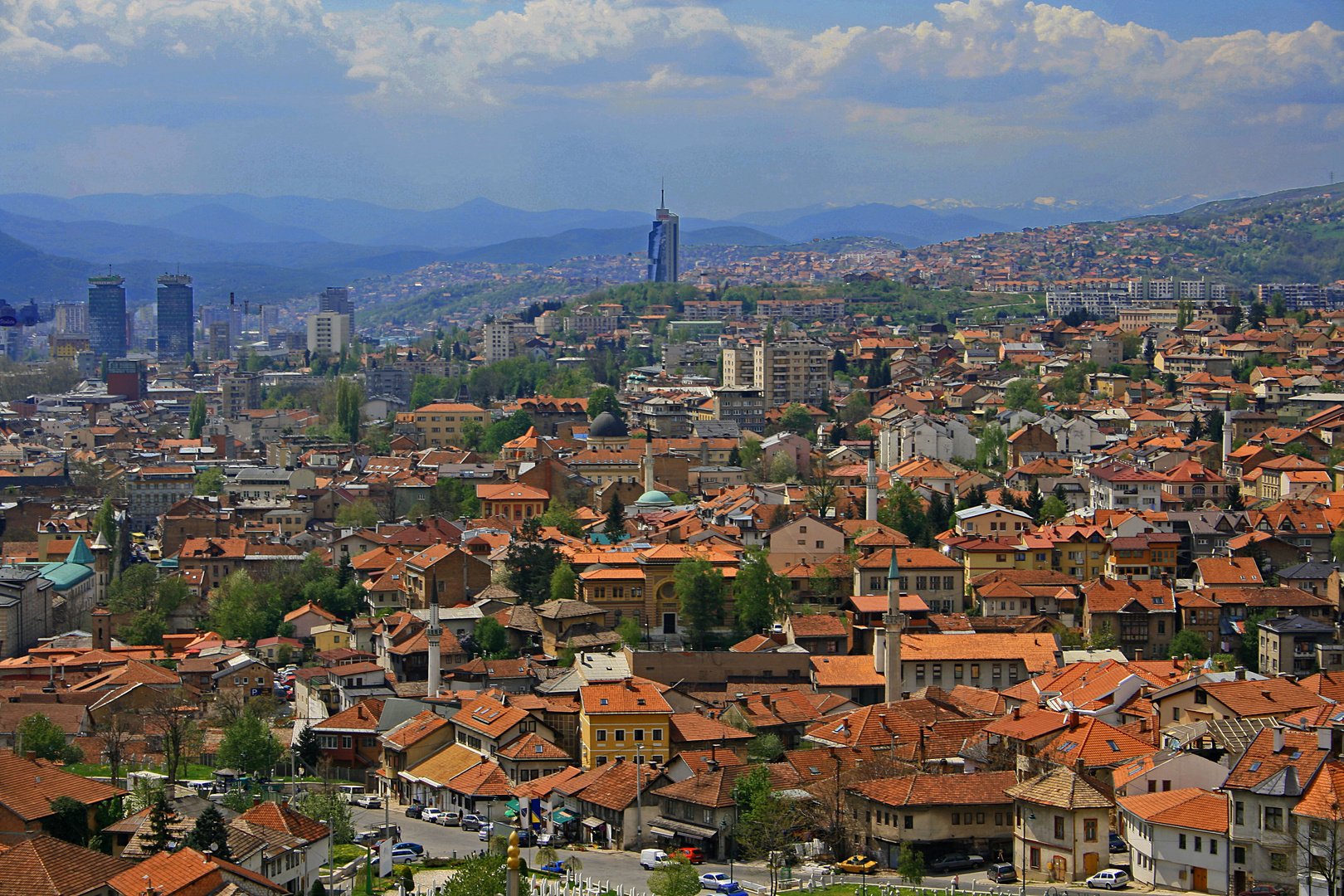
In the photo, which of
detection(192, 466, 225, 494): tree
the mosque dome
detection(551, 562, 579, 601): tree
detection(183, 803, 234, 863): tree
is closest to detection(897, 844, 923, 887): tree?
detection(183, 803, 234, 863): tree

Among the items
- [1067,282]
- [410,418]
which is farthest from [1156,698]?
[1067,282]

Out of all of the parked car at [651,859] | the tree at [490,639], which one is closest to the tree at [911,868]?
the parked car at [651,859]

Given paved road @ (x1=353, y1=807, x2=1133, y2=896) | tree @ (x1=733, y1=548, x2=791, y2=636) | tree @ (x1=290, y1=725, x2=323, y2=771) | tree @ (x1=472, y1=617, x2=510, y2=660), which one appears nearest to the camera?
paved road @ (x1=353, y1=807, x2=1133, y2=896)

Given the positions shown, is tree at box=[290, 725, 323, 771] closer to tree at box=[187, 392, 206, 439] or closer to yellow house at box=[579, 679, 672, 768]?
yellow house at box=[579, 679, 672, 768]

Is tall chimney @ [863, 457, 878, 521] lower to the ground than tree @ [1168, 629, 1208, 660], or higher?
higher

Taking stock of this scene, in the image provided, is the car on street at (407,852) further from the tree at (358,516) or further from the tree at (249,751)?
the tree at (358,516)
